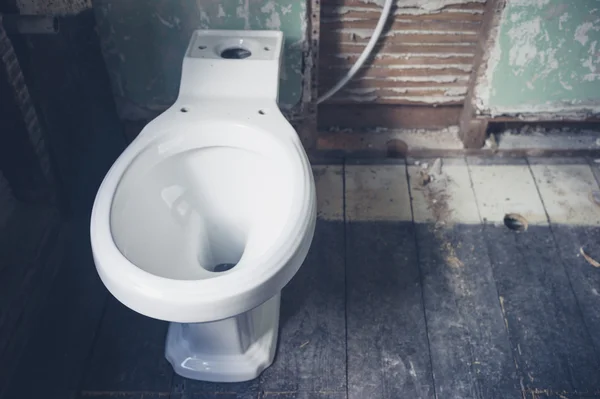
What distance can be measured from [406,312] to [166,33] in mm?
868

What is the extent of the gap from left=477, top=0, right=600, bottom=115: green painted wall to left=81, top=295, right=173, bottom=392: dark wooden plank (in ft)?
3.41

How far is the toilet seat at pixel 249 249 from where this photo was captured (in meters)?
0.80

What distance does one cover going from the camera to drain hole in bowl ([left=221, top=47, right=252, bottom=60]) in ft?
4.16

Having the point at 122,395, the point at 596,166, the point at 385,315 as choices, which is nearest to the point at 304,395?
the point at 385,315

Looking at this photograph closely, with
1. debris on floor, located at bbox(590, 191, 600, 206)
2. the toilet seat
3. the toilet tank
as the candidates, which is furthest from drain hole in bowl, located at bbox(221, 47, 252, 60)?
debris on floor, located at bbox(590, 191, 600, 206)

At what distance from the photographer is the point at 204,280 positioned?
813 millimetres

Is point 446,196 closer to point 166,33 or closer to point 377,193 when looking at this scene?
point 377,193

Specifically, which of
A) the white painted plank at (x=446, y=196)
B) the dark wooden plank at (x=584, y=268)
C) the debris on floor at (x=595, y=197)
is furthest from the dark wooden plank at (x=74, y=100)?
the debris on floor at (x=595, y=197)

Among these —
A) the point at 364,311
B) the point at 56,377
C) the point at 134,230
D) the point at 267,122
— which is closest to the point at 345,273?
the point at 364,311

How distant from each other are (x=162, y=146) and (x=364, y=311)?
1.90 ft

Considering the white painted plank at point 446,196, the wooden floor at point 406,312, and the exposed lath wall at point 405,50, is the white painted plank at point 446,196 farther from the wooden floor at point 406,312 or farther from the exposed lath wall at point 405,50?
the exposed lath wall at point 405,50

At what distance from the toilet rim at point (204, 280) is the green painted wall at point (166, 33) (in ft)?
1.24

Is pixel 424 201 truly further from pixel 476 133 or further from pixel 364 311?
pixel 364 311

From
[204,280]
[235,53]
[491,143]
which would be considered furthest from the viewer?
[491,143]
